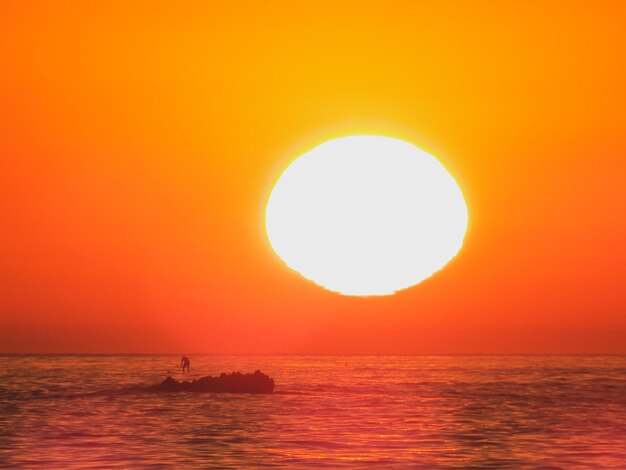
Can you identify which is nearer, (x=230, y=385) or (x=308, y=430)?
(x=308, y=430)

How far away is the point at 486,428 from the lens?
163ft

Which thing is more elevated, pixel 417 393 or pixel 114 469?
pixel 417 393

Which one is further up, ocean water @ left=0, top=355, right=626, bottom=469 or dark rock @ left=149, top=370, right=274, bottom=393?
dark rock @ left=149, top=370, right=274, bottom=393

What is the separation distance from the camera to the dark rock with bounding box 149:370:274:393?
76750 millimetres

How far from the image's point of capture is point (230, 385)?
77750 millimetres

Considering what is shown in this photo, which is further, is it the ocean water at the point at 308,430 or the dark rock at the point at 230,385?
the dark rock at the point at 230,385

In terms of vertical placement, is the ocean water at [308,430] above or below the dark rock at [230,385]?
below

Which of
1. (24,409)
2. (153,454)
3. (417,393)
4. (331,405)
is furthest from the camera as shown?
(417,393)

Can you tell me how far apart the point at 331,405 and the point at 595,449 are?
2629 centimetres

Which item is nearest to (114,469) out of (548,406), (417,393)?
(548,406)

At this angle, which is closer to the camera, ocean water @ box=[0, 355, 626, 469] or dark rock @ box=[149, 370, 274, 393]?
ocean water @ box=[0, 355, 626, 469]

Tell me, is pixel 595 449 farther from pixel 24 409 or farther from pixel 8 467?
pixel 24 409

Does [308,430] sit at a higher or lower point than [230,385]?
lower

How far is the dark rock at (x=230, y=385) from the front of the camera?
76.8m
